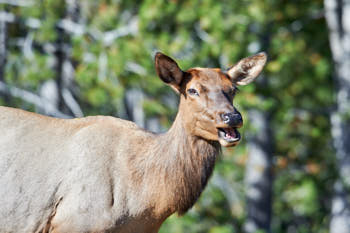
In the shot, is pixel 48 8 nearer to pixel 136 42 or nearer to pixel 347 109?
pixel 136 42

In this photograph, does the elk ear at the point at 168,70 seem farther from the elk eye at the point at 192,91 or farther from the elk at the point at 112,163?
the elk eye at the point at 192,91

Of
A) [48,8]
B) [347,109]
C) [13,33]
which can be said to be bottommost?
[13,33]

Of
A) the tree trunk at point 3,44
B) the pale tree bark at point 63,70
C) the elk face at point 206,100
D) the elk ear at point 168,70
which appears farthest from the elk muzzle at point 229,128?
the tree trunk at point 3,44

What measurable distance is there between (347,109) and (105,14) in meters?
5.91

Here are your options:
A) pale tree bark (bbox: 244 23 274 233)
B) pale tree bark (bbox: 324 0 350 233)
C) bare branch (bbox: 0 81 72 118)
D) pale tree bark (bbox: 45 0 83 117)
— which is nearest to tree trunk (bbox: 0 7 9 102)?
bare branch (bbox: 0 81 72 118)

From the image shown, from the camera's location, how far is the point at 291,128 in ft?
68.9

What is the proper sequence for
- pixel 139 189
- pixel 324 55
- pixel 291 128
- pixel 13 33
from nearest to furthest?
pixel 139 189 < pixel 13 33 < pixel 324 55 < pixel 291 128

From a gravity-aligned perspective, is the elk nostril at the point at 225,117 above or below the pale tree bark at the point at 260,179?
above

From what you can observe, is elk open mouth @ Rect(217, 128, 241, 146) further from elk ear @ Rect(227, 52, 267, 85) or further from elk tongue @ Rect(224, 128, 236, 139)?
elk ear @ Rect(227, 52, 267, 85)

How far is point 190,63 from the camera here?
12.1 m

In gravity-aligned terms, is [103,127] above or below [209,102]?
below

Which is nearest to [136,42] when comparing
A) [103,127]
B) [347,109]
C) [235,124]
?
[347,109]

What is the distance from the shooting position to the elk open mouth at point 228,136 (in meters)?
5.95

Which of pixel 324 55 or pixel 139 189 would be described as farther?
pixel 324 55
